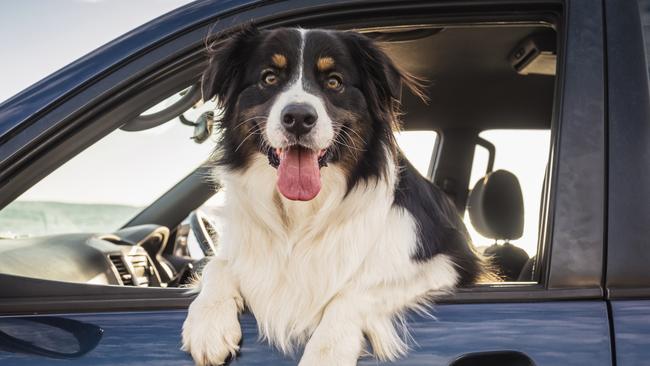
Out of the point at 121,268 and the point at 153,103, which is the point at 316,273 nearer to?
the point at 153,103

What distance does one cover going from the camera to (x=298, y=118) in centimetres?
198

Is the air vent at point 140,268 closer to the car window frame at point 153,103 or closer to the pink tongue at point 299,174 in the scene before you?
the pink tongue at point 299,174

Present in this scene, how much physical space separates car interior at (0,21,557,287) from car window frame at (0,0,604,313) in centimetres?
8

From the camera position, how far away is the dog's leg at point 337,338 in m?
1.49

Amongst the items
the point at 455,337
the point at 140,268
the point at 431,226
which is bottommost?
the point at 140,268

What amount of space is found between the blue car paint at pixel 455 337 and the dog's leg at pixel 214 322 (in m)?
0.03

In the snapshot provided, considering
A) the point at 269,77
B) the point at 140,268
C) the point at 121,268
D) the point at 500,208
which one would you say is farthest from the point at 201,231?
the point at 500,208

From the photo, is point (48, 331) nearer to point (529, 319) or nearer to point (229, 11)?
point (229, 11)

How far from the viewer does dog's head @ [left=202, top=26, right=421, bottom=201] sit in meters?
2.02

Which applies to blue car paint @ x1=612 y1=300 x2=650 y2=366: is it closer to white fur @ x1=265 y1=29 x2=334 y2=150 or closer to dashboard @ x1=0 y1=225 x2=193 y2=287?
white fur @ x1=265 y1=29 x2=334 y2=150

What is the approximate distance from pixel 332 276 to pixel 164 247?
53.3 inches

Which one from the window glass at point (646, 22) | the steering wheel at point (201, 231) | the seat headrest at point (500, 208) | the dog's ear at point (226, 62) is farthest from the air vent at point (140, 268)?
the window glass at point (646, 22)

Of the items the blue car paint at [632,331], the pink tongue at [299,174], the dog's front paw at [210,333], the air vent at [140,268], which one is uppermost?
the pink tongue at [299,174]

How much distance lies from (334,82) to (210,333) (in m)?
1.06
